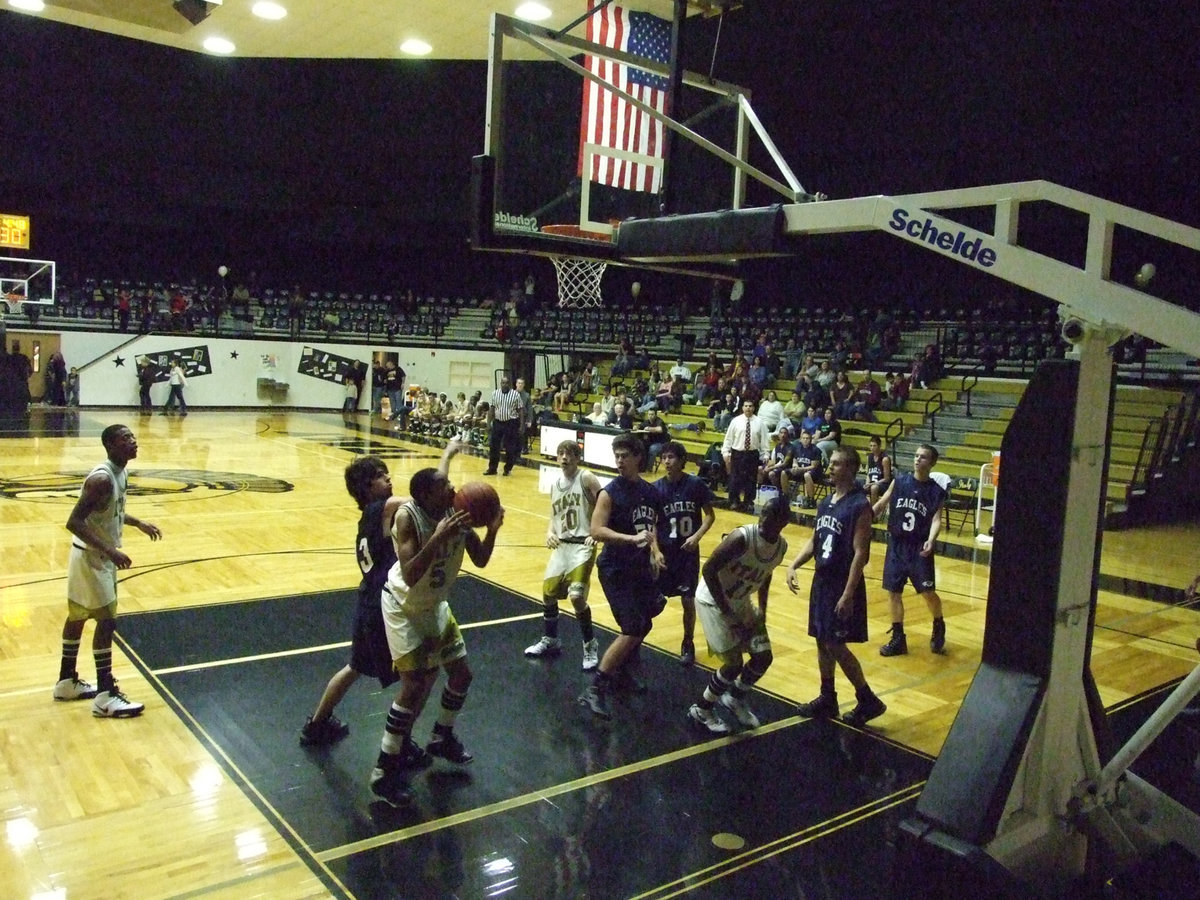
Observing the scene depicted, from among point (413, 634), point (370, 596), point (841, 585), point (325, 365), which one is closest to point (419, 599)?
point (413, 634)

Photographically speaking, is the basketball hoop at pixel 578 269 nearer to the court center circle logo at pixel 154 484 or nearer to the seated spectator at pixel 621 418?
the court center circle logo at pixel 154 484

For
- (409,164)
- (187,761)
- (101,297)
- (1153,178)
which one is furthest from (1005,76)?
(101,297)

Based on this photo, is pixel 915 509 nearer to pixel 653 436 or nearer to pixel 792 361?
pixel 653 436

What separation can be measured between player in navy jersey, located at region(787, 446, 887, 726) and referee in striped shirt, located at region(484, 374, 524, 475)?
1079 centimetres

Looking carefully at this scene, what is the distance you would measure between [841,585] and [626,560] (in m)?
1.29

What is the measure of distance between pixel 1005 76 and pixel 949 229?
13774 millimetres

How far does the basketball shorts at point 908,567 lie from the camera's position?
7.50 m

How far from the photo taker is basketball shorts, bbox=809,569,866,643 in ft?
18.8

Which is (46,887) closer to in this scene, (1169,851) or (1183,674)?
(1169,851)

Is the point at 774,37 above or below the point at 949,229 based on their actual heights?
above

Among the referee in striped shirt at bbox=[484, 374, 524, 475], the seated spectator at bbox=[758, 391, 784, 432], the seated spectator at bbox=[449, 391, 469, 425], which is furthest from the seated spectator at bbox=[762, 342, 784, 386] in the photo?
the seated spectator at bbox=[449, 391, 469, 425]

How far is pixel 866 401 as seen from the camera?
1780 cm

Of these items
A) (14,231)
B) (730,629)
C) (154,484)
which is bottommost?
(154,484)

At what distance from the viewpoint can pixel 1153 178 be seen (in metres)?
17.2
